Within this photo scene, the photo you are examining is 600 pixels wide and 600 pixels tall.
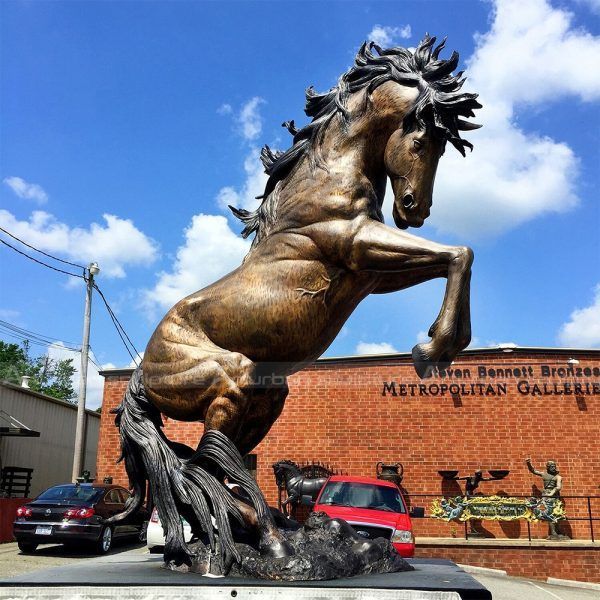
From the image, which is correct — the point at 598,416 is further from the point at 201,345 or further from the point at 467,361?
the point at 201,345

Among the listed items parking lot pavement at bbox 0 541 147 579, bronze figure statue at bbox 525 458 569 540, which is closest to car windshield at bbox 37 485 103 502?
parking lot pavement at bbox 0 541 147 579

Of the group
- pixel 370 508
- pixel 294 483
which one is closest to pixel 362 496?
pixel 370 508

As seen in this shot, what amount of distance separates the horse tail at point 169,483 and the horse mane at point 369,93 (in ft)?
3.68

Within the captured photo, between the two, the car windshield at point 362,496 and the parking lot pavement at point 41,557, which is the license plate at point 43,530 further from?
the car windshield at point 362,496

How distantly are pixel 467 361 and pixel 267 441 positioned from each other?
5.52m

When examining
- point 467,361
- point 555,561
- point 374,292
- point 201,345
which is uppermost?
point 467,361

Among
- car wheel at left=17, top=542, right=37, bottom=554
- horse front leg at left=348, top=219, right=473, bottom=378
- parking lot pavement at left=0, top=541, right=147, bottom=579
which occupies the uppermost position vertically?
horse front leg at left=348, top=219, right=473, bottom=378

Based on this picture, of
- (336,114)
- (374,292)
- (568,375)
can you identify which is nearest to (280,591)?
(374,292)

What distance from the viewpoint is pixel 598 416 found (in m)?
15.5

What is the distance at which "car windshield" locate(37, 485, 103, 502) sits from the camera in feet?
40.2

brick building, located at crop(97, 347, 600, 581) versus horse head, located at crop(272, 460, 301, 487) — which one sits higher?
brick building, located at crop(97, 347, 600, 581)

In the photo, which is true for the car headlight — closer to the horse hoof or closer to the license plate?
the license plate

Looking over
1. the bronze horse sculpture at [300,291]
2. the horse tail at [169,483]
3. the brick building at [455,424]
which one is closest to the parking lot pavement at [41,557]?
Result: the brick building at [455,424]

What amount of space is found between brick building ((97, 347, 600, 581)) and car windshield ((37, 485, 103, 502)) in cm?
357
